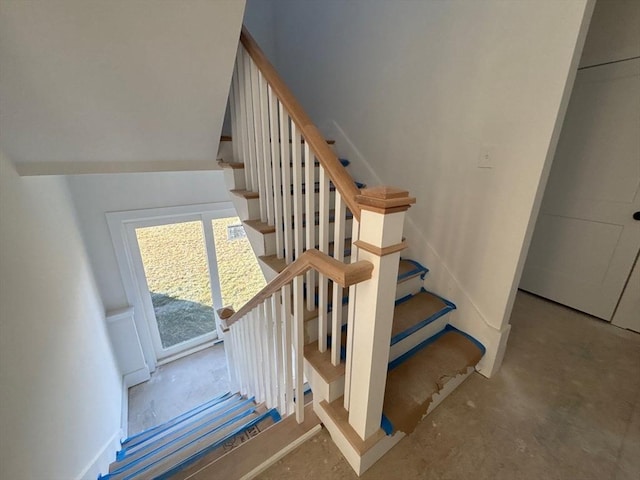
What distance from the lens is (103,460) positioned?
66.2 inches

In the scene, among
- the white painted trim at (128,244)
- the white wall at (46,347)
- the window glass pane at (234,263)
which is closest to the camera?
the white wall at (46,347)

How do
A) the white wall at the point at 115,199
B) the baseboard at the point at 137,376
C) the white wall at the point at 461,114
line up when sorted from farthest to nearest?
the baseboard at the point at 137,376 → the white wall at the point at 115,199 → the white wall at the point at 461,114

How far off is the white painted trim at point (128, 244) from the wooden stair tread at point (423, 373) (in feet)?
7.84

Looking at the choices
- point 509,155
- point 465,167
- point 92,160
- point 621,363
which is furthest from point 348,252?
point 621,363

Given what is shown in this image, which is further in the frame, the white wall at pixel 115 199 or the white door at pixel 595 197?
the white wall at pixel 115 199

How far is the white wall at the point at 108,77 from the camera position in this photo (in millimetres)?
856

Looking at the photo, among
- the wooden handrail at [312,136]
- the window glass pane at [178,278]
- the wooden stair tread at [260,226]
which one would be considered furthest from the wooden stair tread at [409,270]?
the window glass pane at [178,278]

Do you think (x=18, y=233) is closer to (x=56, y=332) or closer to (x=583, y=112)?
(x=56, y=332)

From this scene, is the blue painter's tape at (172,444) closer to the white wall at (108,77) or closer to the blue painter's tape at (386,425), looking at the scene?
the blue painter's tape at (386,425)

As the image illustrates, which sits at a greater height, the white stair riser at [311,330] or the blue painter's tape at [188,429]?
the white stair riser at [311,330]

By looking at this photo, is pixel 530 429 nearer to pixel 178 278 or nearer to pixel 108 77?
pixel 108 77

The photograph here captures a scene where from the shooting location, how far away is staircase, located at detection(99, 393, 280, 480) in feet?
4.46

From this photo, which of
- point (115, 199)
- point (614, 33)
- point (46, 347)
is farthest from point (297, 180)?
point (614, 33)

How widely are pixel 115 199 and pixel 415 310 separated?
266 centimetres
